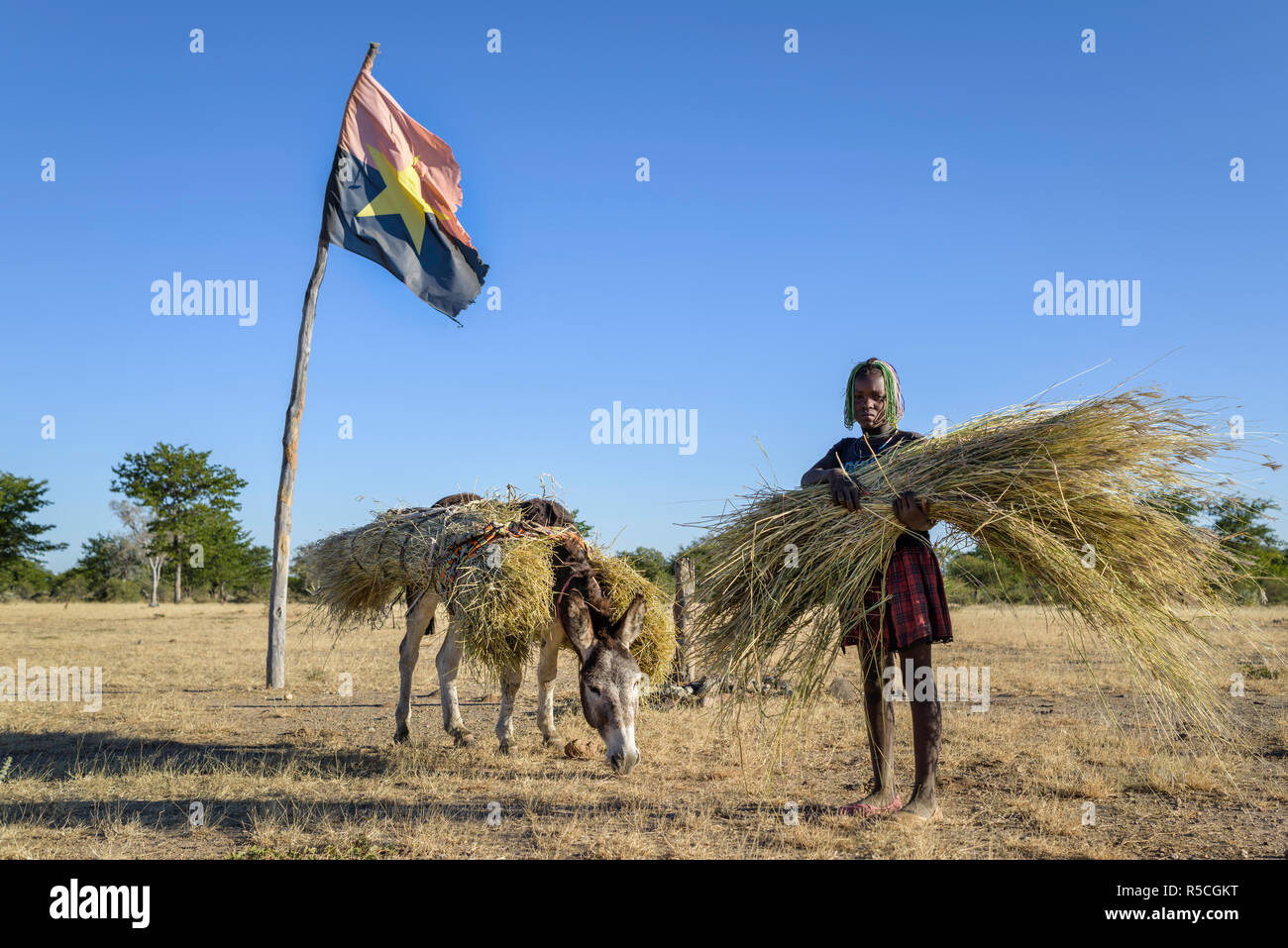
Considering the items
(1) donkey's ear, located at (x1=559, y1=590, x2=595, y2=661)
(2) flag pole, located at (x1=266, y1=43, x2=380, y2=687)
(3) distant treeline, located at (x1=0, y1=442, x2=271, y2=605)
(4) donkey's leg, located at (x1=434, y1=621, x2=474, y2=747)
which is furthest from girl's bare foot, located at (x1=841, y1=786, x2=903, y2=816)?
(3) distant treeline, located at (x1=0, y1=442, x2=271, y2=605)

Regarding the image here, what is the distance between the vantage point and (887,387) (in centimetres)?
437

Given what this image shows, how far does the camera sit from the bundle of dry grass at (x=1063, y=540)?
3.67 meters

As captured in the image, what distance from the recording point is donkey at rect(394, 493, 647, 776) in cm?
509

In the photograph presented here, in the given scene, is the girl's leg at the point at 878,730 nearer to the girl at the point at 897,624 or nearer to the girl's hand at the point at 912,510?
the girl at the point at 897,624

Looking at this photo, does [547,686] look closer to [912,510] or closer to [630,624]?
[630,624]

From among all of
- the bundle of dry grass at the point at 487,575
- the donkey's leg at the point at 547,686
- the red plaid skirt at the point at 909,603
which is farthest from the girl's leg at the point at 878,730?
the donkey's leg at the point at 547,686

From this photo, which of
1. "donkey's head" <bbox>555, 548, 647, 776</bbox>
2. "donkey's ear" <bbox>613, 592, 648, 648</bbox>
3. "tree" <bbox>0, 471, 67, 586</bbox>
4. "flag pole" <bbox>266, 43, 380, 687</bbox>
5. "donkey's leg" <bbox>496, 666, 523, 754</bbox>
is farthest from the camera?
"tree" <bbox>0, 471, 67, 586</bbox>

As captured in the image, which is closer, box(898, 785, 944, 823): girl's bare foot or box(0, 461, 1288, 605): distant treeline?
box(898, 785, 944, 823): girl's bare foot

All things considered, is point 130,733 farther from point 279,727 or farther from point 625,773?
point 625,773

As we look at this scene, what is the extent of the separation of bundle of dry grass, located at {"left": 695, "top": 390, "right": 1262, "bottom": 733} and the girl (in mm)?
104

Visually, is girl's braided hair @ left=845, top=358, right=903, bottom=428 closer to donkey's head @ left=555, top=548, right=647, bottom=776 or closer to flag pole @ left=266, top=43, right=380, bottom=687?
donkey's head @ left=555, top=548, right=647, bottom=776
